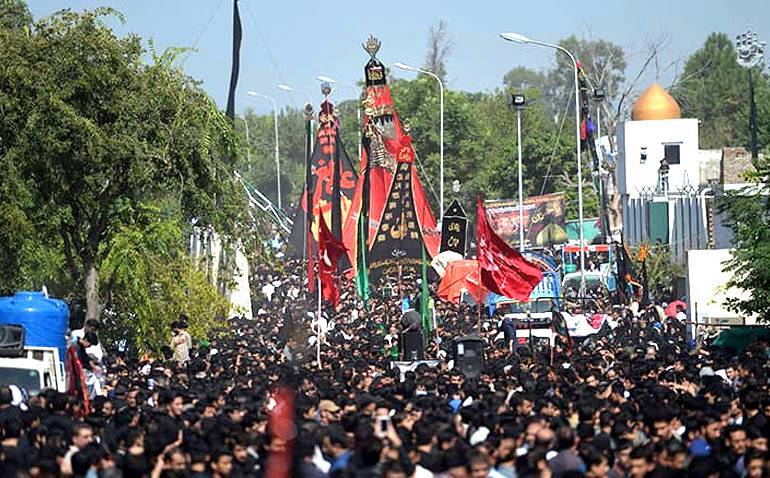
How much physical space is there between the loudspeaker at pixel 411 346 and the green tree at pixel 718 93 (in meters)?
76.8

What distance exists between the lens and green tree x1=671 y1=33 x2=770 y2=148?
4139 inches

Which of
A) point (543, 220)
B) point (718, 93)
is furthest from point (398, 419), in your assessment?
point (718, 93)

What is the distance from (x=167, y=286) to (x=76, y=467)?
48.8 ft

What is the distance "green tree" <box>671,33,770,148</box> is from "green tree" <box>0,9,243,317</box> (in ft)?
253

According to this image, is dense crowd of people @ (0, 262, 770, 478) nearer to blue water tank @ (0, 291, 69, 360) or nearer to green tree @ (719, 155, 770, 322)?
blue water tank @ (0, 291, 69, 360)

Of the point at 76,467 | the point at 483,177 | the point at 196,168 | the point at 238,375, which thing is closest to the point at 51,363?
the point at 238,375

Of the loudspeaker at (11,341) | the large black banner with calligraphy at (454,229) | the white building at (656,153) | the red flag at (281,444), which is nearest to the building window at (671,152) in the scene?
the white building at (656,153)

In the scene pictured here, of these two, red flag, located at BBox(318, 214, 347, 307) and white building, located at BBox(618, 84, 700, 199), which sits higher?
white building, located at BBox(618, 84, 700, 199)

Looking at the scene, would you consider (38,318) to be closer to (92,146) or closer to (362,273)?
(92,146)

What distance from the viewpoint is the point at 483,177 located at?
76125 millimetres

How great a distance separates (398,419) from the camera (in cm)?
1405

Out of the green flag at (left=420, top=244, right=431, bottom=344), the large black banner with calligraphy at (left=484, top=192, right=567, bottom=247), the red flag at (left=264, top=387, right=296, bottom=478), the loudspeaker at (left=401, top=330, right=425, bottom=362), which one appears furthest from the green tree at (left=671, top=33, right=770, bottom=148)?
the red flag at (left=264, top=387, right=296, bottom=478)

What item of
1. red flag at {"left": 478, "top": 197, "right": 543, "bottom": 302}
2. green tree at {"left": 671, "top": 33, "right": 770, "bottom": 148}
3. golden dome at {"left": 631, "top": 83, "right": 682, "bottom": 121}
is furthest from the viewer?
green tree at {"left": 671, "top": 33, "right": 770, "bottom": 148}

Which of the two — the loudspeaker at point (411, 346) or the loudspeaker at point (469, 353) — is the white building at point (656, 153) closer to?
the loudspeaker at point (411, 346)
